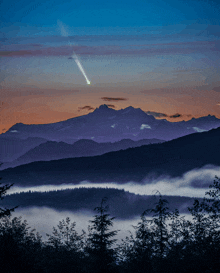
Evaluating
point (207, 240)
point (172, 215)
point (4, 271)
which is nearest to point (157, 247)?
point (172, 215)

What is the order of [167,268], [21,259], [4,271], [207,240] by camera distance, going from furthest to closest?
[21,259] → [4,271] → [207,240] → [167,268]

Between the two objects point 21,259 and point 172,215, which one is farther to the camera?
point 172,215

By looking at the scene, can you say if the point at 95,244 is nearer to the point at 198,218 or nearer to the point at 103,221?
the point at 103,221

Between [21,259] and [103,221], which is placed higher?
[103,221]

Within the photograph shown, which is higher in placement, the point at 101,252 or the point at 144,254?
the point at 101,252

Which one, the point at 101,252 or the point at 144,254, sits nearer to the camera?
the point at 144,254

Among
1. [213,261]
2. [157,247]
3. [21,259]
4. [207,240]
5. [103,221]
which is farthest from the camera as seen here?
[103,221]

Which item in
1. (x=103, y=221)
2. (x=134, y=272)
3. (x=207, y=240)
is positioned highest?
(x=103, y=221)

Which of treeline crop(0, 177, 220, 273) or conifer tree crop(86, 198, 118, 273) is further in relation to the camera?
conifer tree crop(86, 198, 118, 273)

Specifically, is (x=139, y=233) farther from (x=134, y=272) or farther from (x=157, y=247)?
(x=134, y=272)

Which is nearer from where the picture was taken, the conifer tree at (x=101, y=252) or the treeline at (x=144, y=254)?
the treeline at (x=144, y=254)
